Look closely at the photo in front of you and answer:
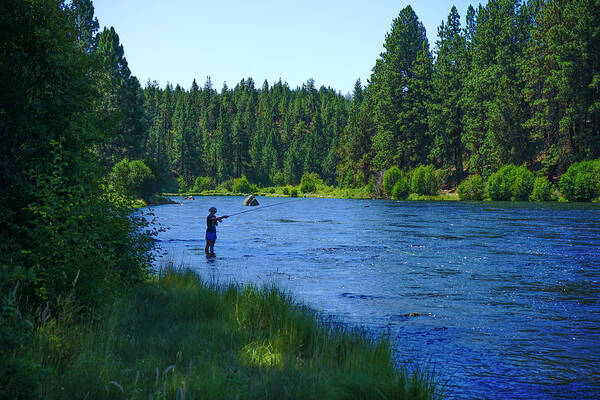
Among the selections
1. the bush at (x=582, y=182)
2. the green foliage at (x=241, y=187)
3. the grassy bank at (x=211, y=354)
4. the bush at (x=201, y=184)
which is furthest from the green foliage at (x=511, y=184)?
the bush at (x=201, y=184)

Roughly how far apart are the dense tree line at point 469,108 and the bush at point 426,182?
6315 millimetres

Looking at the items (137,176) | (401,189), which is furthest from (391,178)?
(137,176)

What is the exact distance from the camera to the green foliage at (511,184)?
5450cm

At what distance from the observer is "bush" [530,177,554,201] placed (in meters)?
52.5

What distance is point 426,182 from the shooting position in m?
67.1

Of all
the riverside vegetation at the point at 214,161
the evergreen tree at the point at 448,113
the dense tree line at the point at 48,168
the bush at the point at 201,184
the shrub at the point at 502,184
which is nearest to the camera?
the riverside vegetation at the point at 214,161

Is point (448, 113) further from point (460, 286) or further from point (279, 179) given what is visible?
point (460, 286)

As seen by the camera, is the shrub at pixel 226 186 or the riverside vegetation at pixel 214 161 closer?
the riverside vegetation at pixel 214 161

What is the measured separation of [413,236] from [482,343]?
1787 cm

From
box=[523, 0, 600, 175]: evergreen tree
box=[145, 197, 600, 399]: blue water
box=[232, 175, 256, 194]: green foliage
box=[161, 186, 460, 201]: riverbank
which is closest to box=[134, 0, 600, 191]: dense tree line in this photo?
box=[523, 0, 600, 175]: evergreen tree

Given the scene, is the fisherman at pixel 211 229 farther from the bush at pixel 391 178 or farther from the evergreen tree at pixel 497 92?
the bush at pixel 391 178

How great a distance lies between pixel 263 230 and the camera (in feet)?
102

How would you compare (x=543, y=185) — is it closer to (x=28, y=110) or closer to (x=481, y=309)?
(x=481, y=309)

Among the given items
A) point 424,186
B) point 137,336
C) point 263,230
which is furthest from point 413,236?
point 424,186
